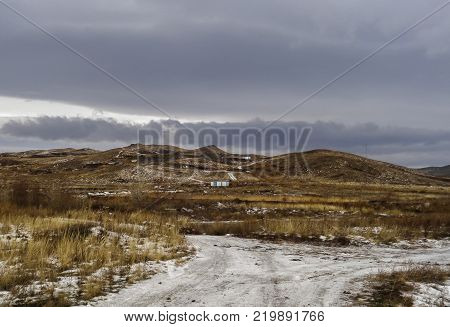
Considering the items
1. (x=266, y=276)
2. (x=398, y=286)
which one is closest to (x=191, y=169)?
(x=266, y=276)

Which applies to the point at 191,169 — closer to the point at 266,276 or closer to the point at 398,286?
the point at 266,276

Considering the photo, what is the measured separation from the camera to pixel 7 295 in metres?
8.58

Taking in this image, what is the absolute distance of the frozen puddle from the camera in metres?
8.95

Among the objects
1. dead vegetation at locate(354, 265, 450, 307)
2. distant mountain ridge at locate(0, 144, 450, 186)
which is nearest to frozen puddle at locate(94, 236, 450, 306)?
dead vegetation at locate(354, 265, 450, 307)

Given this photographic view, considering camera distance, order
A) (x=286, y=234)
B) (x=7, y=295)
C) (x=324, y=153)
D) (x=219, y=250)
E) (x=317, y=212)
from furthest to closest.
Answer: (x=324, y=153)
(x=317, y=212)
(x=286, y=234)
(x=219, y=250)
(x=7, y=295)

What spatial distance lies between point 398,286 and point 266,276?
3.14m

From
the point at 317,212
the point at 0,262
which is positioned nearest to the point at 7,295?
the point at 0,262

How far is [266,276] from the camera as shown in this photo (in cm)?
1152

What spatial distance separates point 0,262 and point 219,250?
26.2ft

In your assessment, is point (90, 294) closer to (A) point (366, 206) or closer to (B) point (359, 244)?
(B) point (359, 244)

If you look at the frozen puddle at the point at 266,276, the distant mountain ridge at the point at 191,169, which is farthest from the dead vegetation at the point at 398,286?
the distant mountain ridge at the point at 191,169

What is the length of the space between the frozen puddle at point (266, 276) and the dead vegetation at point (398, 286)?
0.41 meters

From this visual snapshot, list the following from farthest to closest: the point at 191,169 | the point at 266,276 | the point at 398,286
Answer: the point at 191,169
the point at 266,276
the point at 398,286
